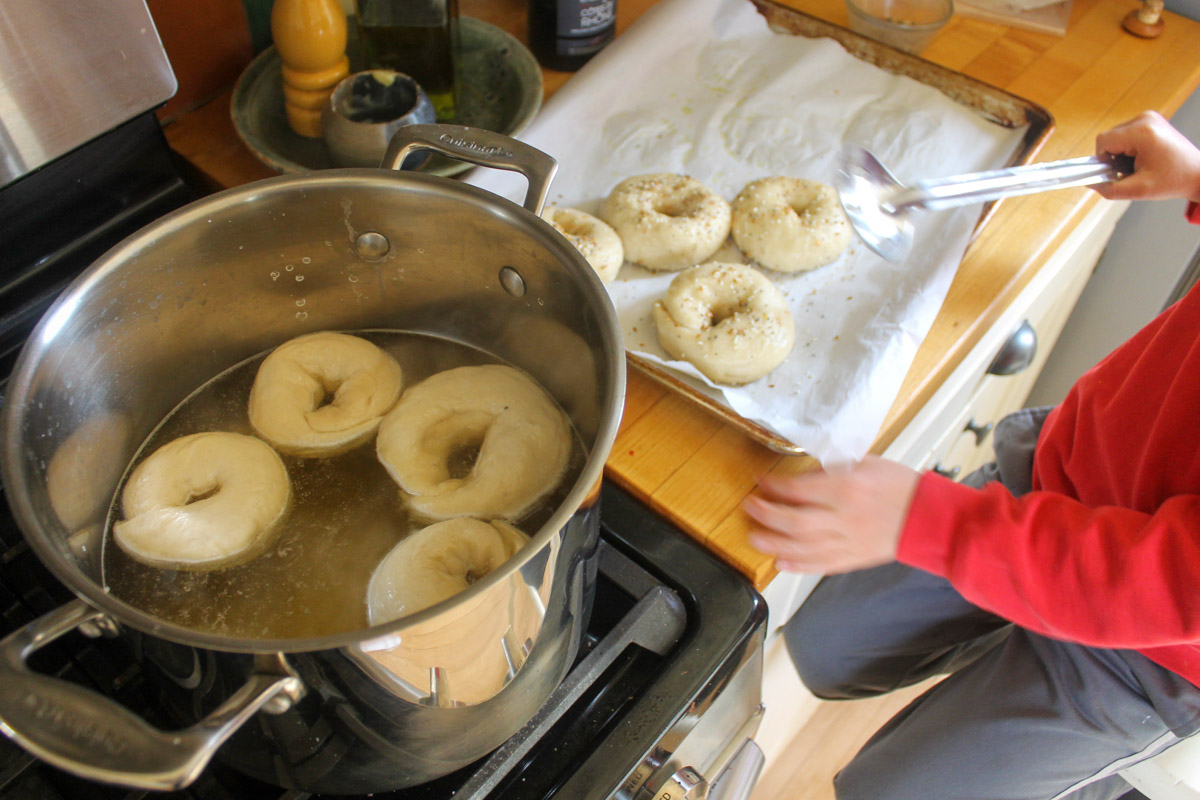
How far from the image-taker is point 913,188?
73cm

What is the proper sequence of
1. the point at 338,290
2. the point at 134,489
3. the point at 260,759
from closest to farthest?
the point at 260,759, the point at 134,489, the point at 338,290

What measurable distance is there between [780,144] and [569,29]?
0.96 feet

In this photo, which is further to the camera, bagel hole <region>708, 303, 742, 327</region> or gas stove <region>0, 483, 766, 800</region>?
bagel hole <region>708, 303, 742, 327</region>

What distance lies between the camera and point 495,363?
2.24 feet

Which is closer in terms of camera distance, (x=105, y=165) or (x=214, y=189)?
(x=105, y=165)

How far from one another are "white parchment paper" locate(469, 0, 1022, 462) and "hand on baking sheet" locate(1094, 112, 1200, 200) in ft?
0.46

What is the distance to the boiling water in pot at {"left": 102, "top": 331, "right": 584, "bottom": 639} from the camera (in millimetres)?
514

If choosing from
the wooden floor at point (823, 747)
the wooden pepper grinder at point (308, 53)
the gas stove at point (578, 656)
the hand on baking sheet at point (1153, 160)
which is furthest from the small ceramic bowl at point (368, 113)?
the wooden floor at point (823, 747)

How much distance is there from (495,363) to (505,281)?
0.10 m

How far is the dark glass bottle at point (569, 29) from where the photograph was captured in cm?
99

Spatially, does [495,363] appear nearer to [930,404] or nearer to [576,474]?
[576,474]

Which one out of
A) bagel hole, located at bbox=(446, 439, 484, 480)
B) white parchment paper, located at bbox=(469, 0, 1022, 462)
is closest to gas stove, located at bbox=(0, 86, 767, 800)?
bagel hole, located at bbox=(446, 439, 484, 480)

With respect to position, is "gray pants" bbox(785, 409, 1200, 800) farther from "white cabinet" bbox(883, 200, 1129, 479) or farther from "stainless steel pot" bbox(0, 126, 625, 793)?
"stainless steel pot" bbox(0, 126, 625, 793)

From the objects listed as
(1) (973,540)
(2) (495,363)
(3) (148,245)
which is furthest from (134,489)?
(1) (973,540)
